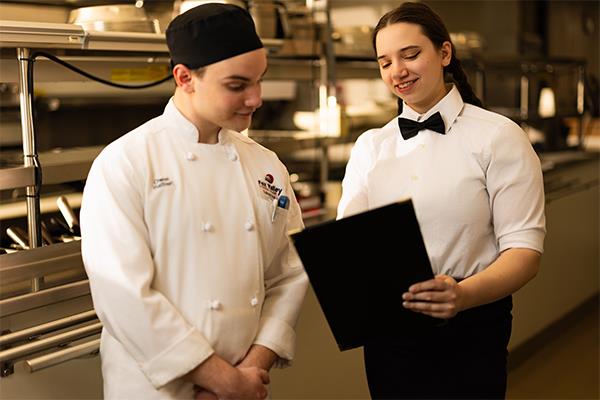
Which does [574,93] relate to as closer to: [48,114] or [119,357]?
[48,114]

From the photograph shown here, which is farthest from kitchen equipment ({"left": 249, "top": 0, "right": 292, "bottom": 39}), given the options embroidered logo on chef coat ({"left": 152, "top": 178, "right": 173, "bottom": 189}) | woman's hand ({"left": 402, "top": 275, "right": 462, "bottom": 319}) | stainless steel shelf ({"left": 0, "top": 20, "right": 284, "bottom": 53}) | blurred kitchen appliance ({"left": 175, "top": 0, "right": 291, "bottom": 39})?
woman's hand ({"left": 402, "top": 275, "right": 462, "bottom": 319})

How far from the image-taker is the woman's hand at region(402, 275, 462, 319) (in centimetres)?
143

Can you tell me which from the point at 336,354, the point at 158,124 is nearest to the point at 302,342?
the point at 336,354

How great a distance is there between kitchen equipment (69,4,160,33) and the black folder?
112 centimetres

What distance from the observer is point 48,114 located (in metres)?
4.26

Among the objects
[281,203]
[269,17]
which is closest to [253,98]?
[281,203]

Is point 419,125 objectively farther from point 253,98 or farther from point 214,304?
point 214,304

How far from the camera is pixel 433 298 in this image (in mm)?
1429

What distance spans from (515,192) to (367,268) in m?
0.38

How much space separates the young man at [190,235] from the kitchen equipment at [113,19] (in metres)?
0.84

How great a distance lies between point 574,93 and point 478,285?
5.10 metres

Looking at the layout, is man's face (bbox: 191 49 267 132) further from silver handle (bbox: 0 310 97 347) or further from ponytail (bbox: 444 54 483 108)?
silver handle (bbox: 0 310 97 347)

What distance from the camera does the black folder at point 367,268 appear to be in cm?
136

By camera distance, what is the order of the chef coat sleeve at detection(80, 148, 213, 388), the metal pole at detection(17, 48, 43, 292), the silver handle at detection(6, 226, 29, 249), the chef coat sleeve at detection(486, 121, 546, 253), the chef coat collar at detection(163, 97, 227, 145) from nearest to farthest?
1. the chef coat sleeve at detection(80, 148, 213, 388)
2. the chef coat collar at detection(163, 97, 227, 145)
3. the chef coat sleeve at detection(486, 121, 546, 253)
4. the metal pole at detection(17, 48, 43, 292)
5. the silver handle at detection(6, 226, 29, 249)
